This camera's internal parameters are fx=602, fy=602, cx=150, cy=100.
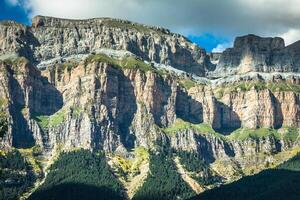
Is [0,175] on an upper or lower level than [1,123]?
lower

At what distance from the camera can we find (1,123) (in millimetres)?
67188

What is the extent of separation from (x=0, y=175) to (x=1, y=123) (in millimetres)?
7809

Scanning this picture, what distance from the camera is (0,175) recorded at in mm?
71562

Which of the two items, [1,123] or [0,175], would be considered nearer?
Result: [1,123]
